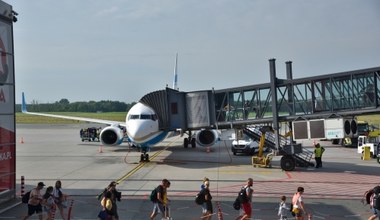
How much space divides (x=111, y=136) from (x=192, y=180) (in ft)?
50.4

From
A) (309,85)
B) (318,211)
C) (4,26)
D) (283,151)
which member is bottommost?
(318,211)

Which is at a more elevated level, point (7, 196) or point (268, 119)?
point (268, 119)

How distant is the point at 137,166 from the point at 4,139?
1173 centimetres

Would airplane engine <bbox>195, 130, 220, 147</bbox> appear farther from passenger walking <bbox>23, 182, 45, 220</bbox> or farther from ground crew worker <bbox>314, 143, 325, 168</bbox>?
passenger walking <bbox>23, 182, 45, 220</bbox>

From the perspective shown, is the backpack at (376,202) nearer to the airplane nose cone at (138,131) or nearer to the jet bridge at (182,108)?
the jet bridge at (182,108)

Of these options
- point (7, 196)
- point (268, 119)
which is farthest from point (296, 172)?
point (7, 196)

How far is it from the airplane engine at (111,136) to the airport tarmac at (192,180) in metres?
1.32

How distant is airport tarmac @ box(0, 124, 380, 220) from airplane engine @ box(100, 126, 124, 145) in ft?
4.33

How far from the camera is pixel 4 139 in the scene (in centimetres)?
1677

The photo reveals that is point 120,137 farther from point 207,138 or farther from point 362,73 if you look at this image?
point 362,73

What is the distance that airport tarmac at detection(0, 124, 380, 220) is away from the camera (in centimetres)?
1527

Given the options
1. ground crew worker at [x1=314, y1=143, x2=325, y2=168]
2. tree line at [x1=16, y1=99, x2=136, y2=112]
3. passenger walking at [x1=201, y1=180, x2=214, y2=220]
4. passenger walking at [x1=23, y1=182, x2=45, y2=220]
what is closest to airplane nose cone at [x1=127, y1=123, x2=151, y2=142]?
ground crew worker at [x1=314, y1=143, x2=325, y2=168]

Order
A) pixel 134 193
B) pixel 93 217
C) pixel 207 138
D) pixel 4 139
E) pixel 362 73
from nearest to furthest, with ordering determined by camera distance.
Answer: pixel 93 217, pixel 4 139, pixel 134 193, pixel 362 73, pixel 207 138

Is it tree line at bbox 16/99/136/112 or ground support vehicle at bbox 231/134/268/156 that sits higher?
tree line at bbox 16/99/136/112
